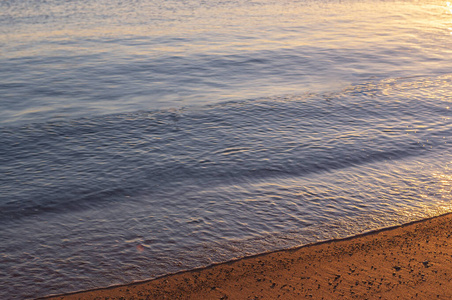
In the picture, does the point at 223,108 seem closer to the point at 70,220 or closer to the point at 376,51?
the point at 70,220

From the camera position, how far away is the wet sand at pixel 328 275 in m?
6.01

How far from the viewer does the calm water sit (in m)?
7.38

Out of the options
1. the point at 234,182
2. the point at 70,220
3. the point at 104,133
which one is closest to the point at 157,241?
the point at 70,220

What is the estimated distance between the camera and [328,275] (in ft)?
21.0

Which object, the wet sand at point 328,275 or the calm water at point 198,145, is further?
the calm water at point 198,145

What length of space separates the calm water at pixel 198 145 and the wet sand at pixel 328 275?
32 cm

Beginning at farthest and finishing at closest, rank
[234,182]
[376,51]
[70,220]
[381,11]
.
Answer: [381,11] < [376,51] < [234,182] < [70,220]

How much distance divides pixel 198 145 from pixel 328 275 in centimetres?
580

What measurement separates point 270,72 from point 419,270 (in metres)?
12.8

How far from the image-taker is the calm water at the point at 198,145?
7.38m

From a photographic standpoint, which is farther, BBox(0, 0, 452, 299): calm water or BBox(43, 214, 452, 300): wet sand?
BBox(0, 0, 452, 299): calm water

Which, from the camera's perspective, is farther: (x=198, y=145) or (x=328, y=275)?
(x=198, y=145)

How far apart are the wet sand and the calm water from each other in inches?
12.4

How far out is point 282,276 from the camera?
6398 mm
